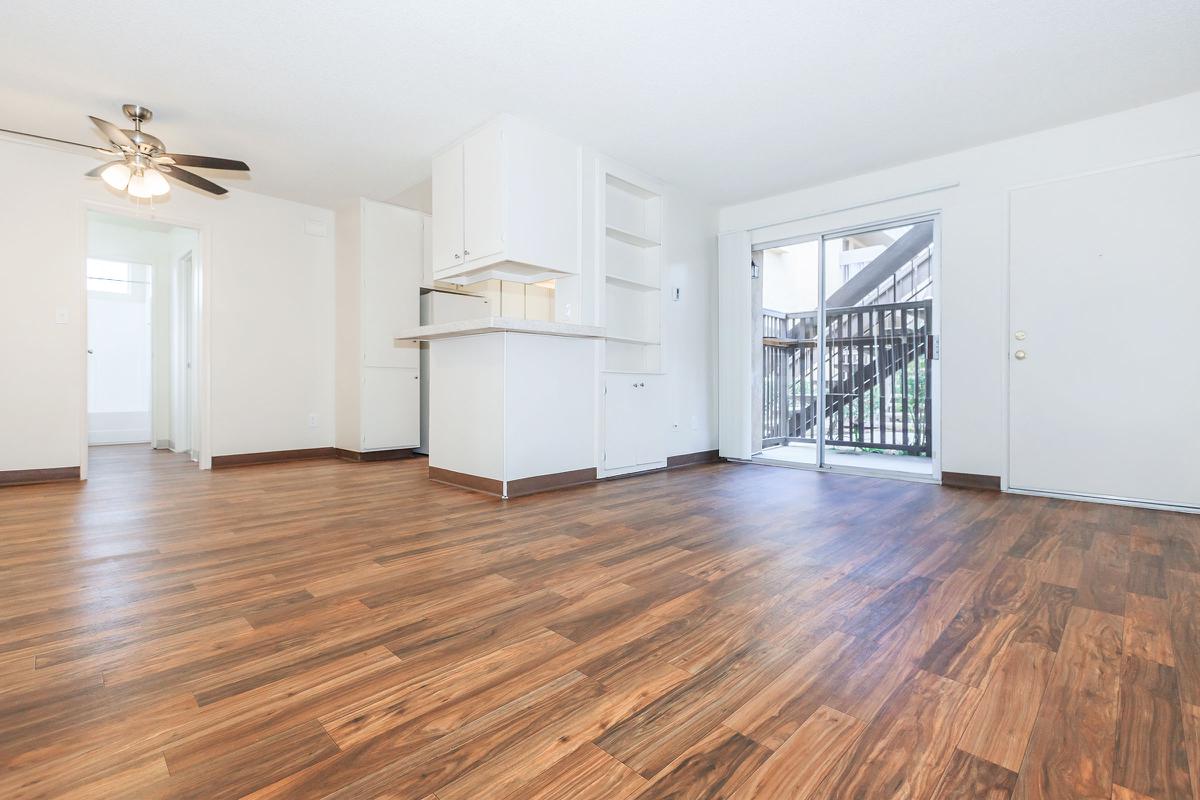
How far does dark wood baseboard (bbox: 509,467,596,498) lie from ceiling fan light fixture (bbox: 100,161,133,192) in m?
3.00

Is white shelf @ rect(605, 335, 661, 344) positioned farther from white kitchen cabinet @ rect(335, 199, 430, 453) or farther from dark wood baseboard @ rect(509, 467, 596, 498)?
white kitchen cabinet @ rect(335, 199, 430, 453)

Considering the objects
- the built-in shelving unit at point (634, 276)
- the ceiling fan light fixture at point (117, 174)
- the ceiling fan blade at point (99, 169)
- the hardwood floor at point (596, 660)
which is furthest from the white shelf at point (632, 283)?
the ceiling fan blade at point (99, 169)

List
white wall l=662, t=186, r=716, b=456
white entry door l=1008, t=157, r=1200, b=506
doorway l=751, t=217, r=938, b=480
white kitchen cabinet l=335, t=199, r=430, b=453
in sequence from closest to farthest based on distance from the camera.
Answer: white entry door l=1008, t=157, r=1200, b=506 → white wall l=662, t=186, r=716, b=456 → doorway l=751, t=217, r=938, b=480 → white kitchen cabinet l=335, t=199, r=430, b=453

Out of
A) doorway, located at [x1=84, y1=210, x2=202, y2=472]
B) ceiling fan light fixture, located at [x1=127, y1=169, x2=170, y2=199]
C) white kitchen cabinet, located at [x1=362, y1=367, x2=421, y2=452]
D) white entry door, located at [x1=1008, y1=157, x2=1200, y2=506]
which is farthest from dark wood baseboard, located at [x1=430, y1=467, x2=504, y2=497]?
white entry door, located at [x1=1008, y1=157, x2=1200, y2=506]

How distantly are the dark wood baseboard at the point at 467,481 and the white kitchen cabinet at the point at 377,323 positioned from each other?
1517 millimetres

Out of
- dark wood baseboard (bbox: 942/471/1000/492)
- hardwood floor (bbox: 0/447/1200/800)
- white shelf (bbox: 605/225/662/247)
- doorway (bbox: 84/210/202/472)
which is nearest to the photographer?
hardwood floor (bbox: 0/447/1200/800)

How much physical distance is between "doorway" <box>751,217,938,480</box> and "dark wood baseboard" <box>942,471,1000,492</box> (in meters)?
0.44

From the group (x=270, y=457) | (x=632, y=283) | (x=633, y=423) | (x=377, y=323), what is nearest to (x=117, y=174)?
(x=377, y=323)

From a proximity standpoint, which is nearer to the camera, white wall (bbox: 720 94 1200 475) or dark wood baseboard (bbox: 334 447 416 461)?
white wall (bbox: 720 94 1200 475)

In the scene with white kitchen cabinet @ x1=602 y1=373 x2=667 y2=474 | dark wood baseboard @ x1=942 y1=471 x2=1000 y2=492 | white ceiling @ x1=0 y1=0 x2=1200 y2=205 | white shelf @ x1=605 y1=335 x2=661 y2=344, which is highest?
white ceiling @ x1=0 y1=0 x2=1200 y2=205

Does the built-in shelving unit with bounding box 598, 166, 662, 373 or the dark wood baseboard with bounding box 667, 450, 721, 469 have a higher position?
the built-in shelving unit with bounding box 598, 166, 662, 373

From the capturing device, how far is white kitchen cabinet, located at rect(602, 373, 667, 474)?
13.1 ft

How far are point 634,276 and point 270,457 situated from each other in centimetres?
361

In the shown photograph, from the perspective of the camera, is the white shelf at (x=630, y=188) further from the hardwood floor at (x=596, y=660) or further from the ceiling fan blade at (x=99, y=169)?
the ceiling fan blade at (x=99, y=169)
